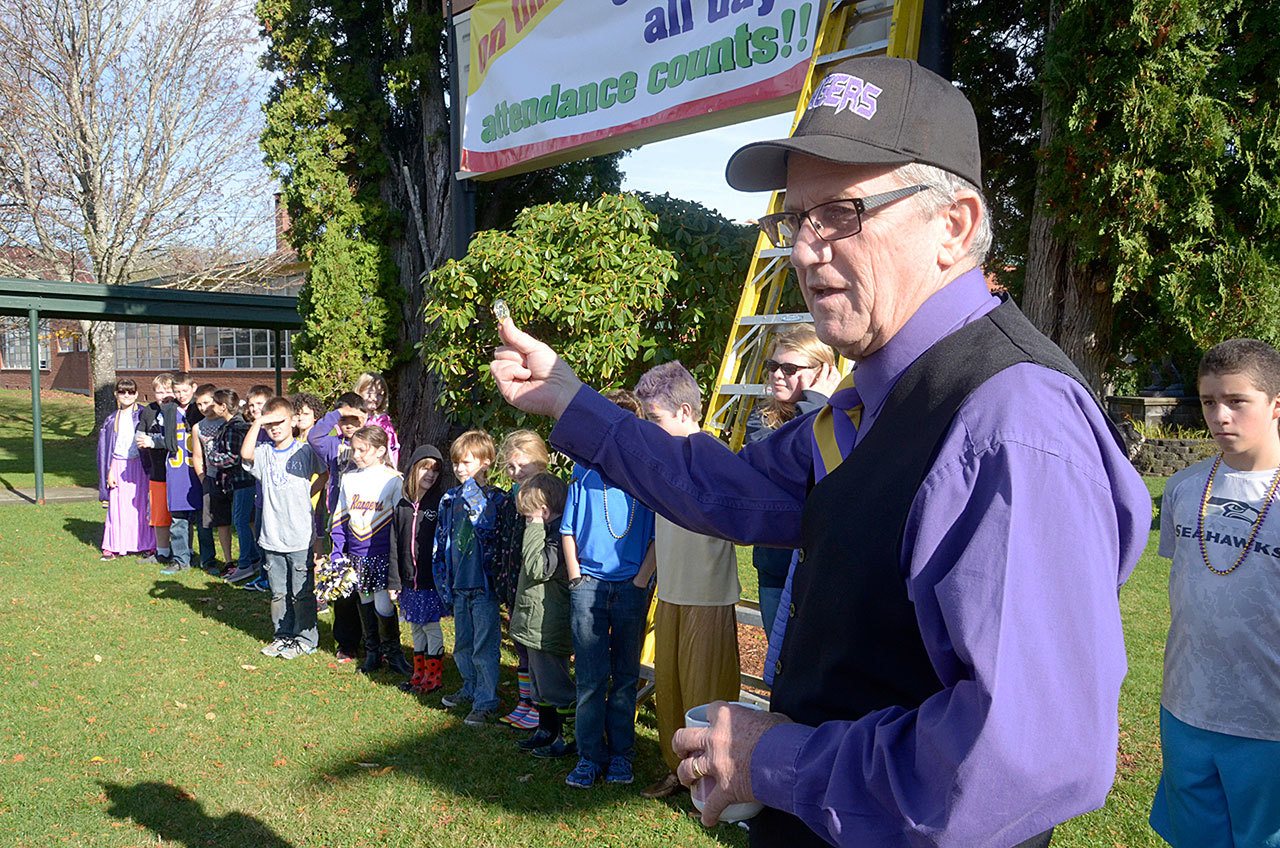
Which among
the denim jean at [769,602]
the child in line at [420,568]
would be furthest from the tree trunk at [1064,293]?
the child in line at [420,568]

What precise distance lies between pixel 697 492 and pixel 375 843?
325 cm

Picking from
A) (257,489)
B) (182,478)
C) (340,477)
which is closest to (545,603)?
(340,477)

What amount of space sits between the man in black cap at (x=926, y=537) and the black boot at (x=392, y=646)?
557cm

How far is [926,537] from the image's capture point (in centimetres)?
120

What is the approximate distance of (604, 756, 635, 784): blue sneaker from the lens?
4914 mm

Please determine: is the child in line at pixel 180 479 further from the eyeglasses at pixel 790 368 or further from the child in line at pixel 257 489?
the eyeglasses at pixel 790 368

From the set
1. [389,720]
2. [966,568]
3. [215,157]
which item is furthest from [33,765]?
[215,157]

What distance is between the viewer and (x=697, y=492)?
1.86 meters

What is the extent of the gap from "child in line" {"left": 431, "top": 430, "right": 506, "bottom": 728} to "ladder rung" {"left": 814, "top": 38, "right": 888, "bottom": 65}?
312 centimetres

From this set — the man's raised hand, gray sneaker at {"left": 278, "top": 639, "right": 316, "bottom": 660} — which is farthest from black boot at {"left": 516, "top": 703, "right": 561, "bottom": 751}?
the man's raised hand

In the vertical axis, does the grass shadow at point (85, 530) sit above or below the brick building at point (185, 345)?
below

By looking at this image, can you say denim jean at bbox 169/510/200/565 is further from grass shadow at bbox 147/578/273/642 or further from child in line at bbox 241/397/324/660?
child in line at bbox 241/397/324/660

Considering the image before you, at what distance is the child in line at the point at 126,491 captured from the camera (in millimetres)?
10688

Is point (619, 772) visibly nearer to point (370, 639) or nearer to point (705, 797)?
point (370, 639)
